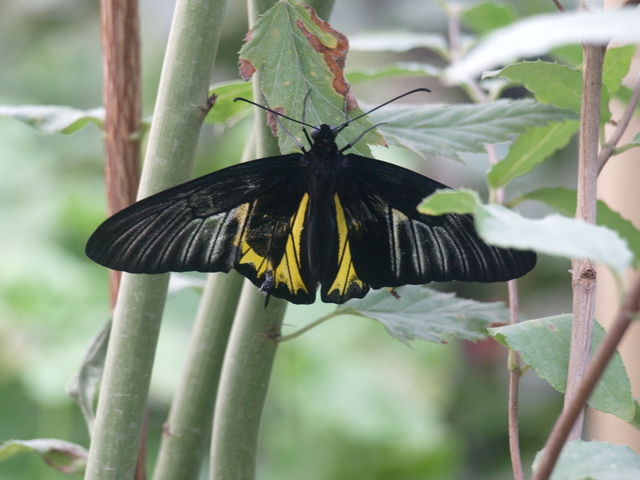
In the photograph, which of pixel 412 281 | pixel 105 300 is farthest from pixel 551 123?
pixel 105 300

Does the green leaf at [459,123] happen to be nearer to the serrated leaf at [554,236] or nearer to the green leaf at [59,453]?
the serrated leaf at [554,236]

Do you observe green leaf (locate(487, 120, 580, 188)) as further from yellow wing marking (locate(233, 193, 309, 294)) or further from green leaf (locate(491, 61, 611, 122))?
yellow wing marking (locate(233, 193, 309, 294))

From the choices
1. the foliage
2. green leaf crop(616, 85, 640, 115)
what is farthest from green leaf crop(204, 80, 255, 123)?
green leaf crop(616, 85, 640, 115)

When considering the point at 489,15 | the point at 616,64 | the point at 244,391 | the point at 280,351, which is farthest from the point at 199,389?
the point at 280,351

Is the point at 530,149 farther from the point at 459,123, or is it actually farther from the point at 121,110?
the point at 121,110

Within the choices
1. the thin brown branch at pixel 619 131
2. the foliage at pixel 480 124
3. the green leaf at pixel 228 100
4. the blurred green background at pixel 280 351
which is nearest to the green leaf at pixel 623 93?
the foliage at pixel 480 124

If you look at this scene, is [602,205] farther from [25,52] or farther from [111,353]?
[25,52]
